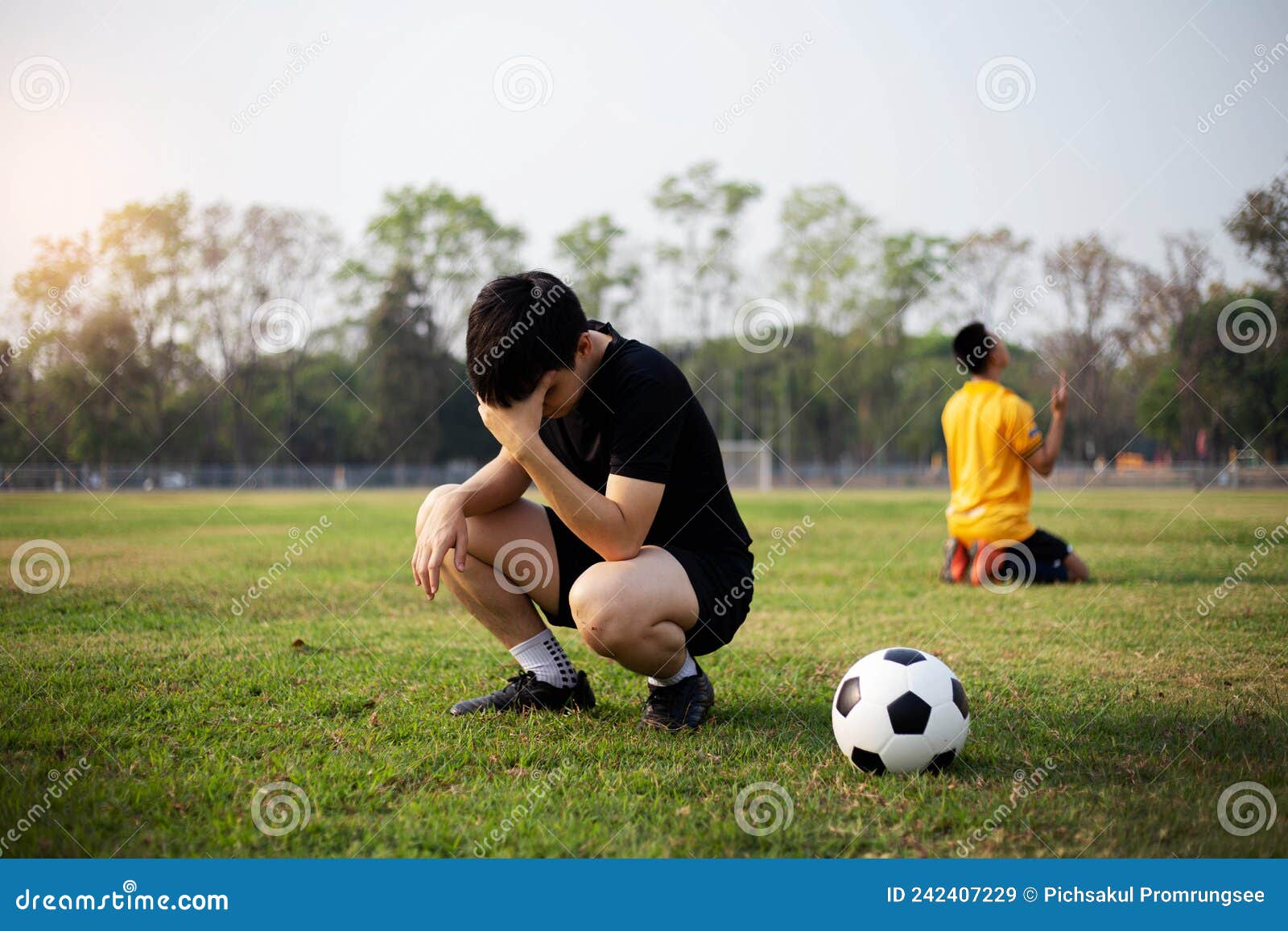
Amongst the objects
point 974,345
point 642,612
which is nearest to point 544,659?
point 642,612

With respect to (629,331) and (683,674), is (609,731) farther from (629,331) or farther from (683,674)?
(629,331)

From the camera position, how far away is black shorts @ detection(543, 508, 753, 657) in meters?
3.48

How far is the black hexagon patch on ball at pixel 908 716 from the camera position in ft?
9.96

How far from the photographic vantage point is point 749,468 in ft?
135

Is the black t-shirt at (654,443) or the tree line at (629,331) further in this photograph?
the tree line at (629,331)

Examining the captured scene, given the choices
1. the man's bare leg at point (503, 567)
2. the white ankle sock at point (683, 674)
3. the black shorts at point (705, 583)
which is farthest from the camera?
the man's bare leg at point (503, 567)

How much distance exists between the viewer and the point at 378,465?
156ft

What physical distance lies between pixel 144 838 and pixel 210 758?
26.4 inches

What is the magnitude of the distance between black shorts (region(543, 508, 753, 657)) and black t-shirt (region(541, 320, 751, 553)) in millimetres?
78

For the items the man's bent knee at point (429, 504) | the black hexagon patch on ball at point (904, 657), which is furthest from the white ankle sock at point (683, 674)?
the man's bent knee at point (429, 504)

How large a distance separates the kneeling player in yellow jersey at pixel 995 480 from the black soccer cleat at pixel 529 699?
204 inches

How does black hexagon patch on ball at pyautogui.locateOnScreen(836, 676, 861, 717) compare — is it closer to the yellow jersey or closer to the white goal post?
the yellow jersey

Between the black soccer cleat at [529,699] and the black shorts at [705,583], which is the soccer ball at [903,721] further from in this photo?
the black soccer cleat at [529,699]

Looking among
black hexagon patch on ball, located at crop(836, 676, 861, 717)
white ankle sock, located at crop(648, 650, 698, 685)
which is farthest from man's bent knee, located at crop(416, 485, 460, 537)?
black hexagon patch on ball, located at crop(836, 676, 861, 717)
